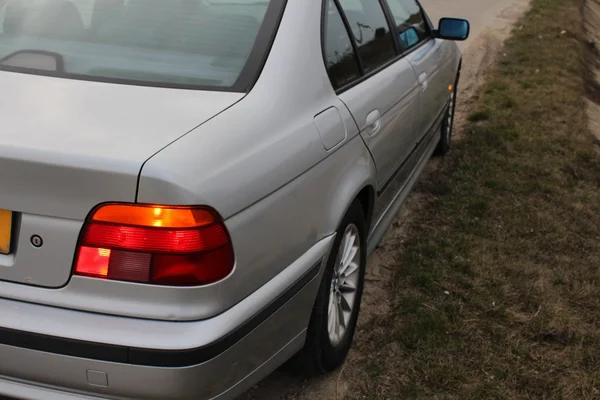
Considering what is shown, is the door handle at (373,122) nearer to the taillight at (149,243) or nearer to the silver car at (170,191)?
the silver car at (170,191)

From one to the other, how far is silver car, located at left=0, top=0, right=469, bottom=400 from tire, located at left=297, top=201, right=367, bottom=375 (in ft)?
0.04

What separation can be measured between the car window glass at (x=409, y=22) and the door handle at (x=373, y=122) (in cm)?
90

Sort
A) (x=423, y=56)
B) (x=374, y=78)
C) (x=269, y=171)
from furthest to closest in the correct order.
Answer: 1. (x=423, y=56)
2. (x=374, y=78)
3. (x=269, y=171)

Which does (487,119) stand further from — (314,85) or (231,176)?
(231,176)

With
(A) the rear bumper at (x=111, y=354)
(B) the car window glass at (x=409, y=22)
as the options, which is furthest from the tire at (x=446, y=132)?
(A) the rear bumper at (x=111, y=354)

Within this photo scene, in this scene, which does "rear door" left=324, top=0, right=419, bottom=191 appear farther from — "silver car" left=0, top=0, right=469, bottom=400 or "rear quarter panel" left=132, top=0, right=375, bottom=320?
"rear quarter panel" left=132, top=0, right=375, bottom=320

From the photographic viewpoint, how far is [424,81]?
3713 millimetres

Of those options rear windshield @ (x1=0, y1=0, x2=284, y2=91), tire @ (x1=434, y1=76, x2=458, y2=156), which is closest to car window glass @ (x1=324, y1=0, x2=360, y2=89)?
rear windshield @ (x1=0, y1=0, x2=284, y2=91)

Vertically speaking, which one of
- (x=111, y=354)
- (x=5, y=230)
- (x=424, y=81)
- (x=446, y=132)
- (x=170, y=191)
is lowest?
(x=446, y=132)

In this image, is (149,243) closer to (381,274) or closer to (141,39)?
(141,39)

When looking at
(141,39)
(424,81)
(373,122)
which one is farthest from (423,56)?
(141,39)

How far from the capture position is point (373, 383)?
8.95ft

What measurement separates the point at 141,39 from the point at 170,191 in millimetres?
890

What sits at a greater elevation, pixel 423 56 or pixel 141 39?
pixel 141 39
